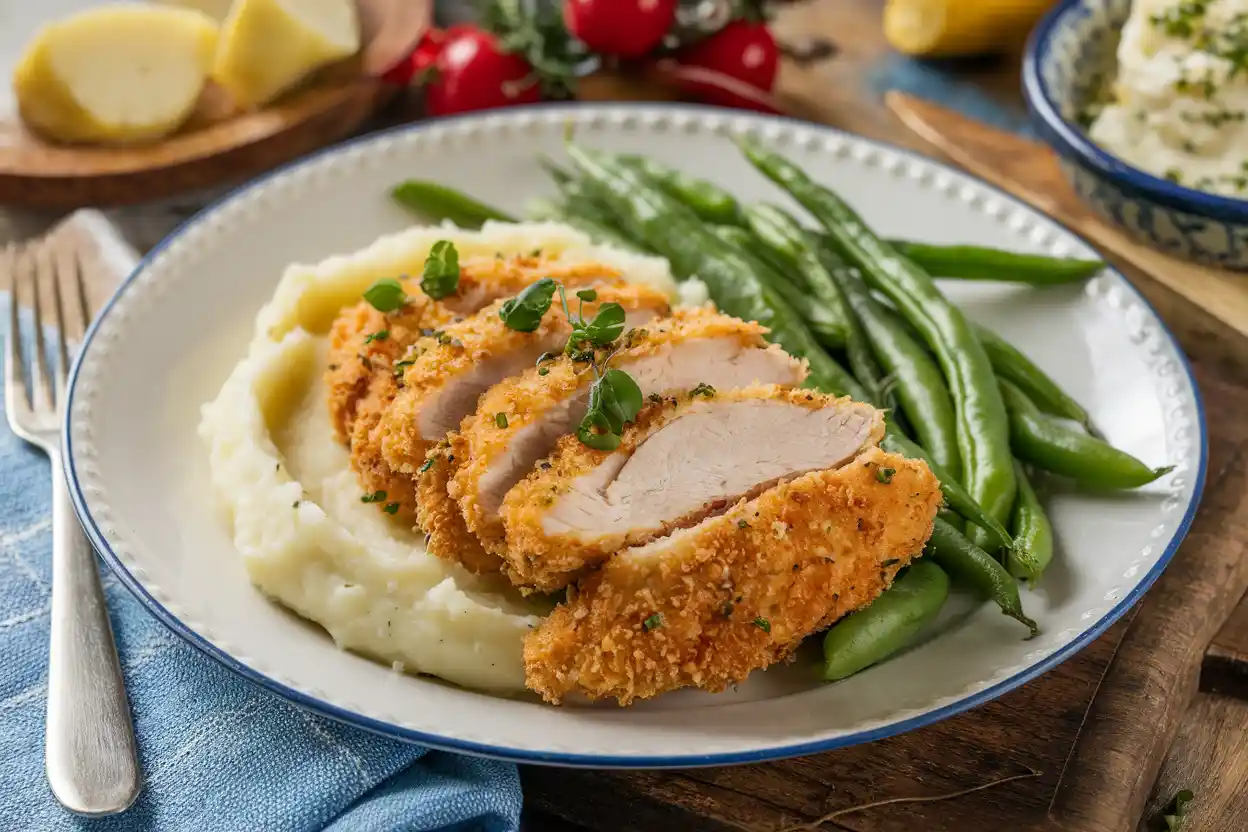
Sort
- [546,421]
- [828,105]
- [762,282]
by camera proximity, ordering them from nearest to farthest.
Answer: [546,421] < [762,282] < [828,105]

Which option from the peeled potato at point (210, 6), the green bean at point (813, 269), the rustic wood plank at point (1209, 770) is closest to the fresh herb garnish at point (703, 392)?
the green bean at point (813, 269)

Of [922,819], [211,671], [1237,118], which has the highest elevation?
[1237,118]

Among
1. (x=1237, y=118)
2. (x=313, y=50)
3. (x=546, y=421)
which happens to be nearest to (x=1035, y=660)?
(x=546, y=421)

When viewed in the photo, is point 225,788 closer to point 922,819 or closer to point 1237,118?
point 922,819

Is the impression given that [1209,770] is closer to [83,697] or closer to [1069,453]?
[1069,453]

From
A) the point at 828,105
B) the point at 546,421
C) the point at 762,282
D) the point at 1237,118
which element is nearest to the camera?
the point at 546,421

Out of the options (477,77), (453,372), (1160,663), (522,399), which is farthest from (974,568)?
(477,77)
